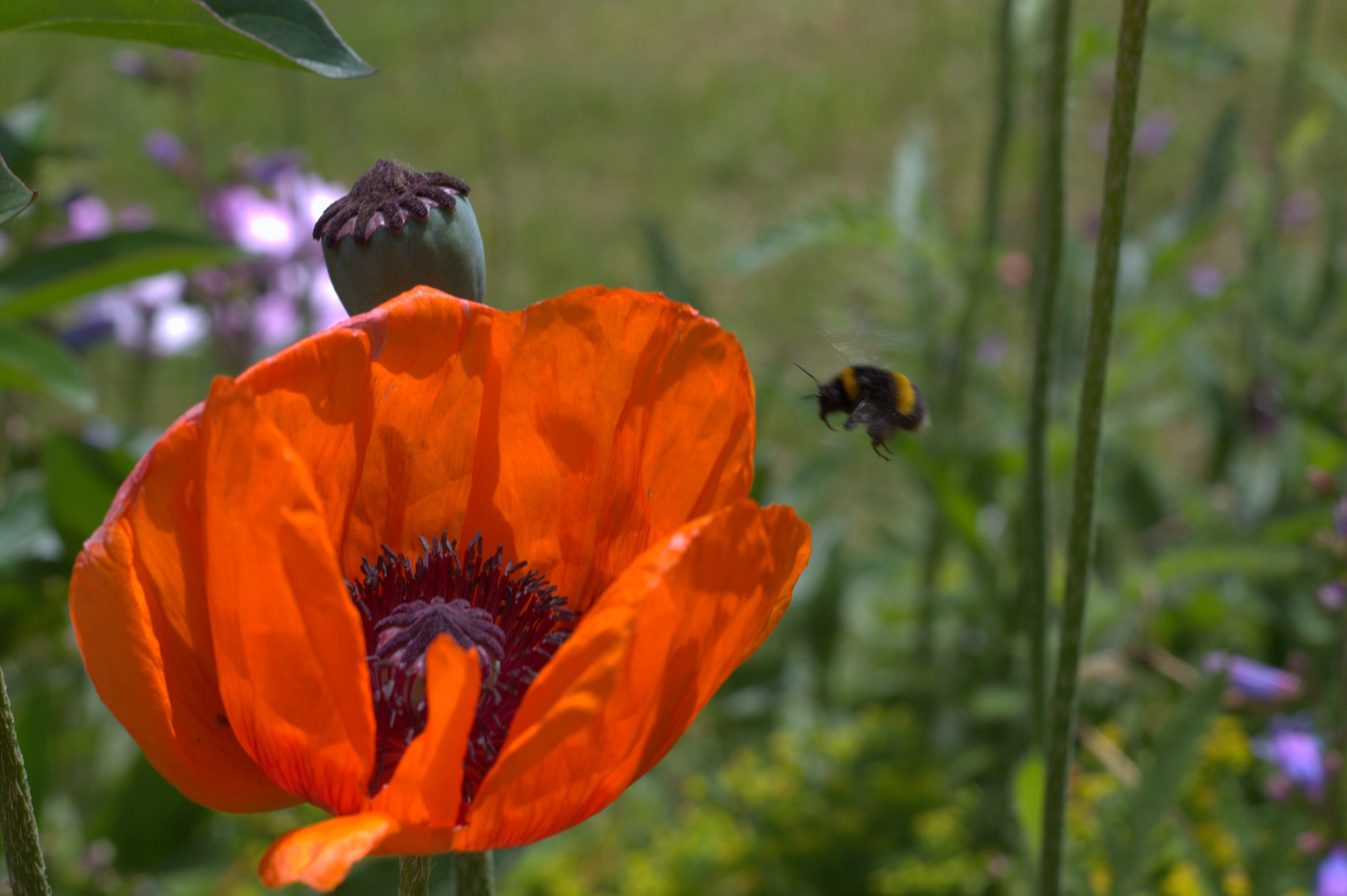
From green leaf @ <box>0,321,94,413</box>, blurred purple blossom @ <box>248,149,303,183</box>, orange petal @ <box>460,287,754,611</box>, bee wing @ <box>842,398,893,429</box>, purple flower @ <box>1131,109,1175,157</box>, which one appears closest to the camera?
orange petal @ <box>460,287,754,611</box>

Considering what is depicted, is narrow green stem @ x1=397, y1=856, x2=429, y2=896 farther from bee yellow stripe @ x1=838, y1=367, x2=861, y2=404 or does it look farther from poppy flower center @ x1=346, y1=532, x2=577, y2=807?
bee yellow stripe @ x1=838, y1=367, x2=861, y2=404

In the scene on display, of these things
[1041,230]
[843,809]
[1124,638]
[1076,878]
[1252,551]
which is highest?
[1041,230]

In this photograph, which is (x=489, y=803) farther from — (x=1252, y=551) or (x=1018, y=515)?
(x=1018, y=515)

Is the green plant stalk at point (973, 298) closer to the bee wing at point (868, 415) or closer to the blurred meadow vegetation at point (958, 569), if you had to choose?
the blurred meadow vegetation at point (958, 569)

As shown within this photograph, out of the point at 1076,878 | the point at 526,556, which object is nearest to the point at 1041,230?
the point at 526,556

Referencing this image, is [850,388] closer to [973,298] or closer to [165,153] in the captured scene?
[973,298]

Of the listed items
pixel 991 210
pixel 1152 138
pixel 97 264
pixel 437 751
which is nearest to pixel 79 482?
pixel 97 264

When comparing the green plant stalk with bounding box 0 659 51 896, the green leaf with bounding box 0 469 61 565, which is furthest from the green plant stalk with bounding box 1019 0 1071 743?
the green leaf with bounding box 0 469 61 565
